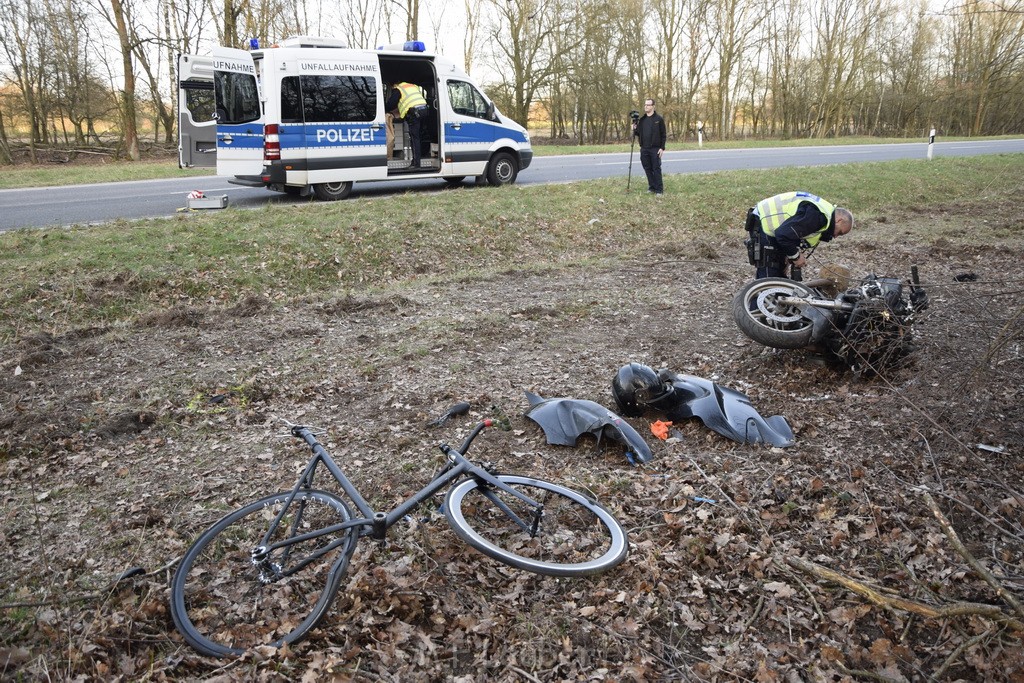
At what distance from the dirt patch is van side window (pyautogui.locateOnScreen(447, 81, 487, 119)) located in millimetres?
7439

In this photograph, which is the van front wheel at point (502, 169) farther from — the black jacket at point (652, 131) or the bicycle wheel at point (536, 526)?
the bicycle wheel at point (536, 526)

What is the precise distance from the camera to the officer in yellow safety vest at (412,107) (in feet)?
45.8

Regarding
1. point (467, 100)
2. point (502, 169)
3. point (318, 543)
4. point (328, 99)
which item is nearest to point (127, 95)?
point (328, 99)

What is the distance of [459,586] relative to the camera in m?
3.96

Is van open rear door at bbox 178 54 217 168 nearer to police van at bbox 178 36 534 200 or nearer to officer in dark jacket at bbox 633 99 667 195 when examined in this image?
police van at bbox 178 36 534 200

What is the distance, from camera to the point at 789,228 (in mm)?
7414

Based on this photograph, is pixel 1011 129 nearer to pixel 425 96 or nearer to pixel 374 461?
pixel 425 96

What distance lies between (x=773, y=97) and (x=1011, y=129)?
44.6 ft

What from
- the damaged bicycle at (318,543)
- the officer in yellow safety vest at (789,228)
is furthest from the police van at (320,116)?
the damaged bicycle at (318,543)

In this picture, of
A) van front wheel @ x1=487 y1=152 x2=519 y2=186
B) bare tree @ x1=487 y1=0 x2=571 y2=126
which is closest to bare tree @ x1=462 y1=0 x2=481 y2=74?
bare tree @ x1=487 y1=0 x2=571 y2=126

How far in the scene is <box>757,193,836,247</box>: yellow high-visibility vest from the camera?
291 inches

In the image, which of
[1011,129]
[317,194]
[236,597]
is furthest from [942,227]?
[1011,129]

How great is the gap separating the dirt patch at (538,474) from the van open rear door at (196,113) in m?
6.19

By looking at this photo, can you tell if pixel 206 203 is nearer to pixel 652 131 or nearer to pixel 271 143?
pixel 271 143
